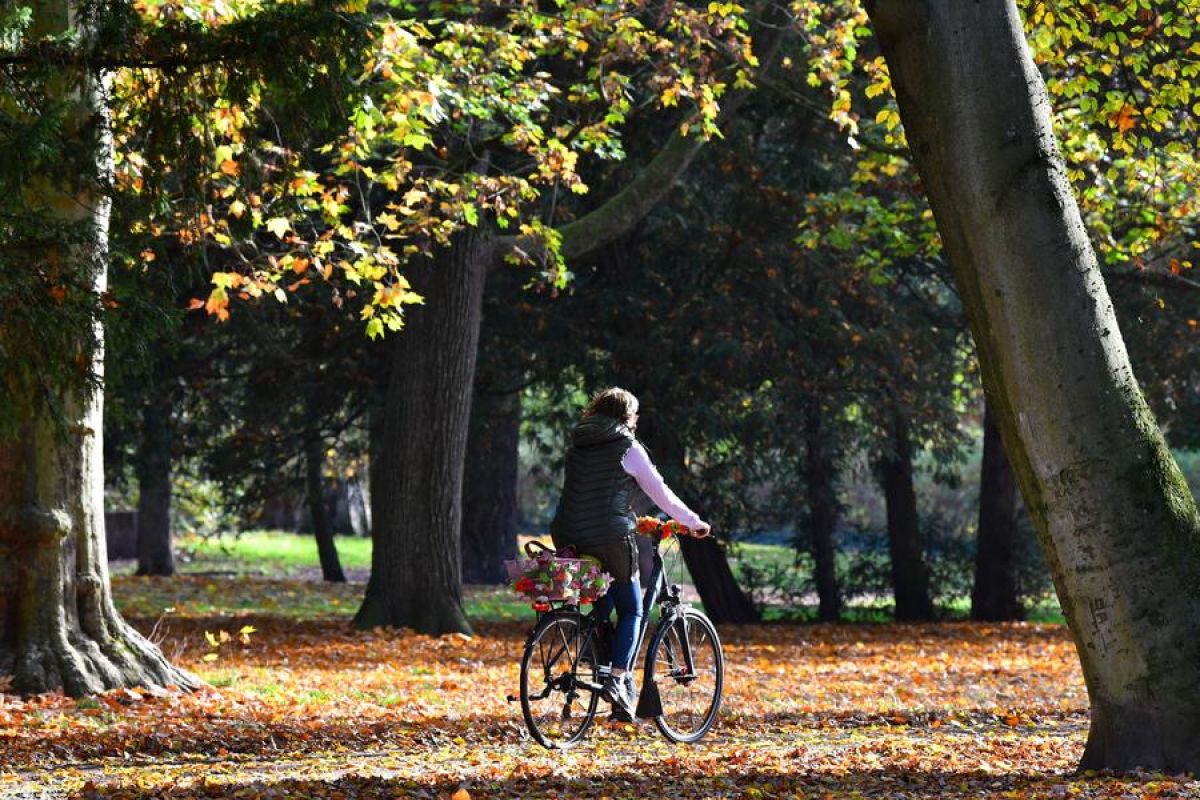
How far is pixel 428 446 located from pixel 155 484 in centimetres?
1010

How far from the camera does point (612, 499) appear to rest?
Answer: 8586 millimetres

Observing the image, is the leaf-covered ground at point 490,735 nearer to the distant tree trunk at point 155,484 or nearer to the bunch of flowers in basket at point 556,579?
the bunch of flowers in basket at point 556,579

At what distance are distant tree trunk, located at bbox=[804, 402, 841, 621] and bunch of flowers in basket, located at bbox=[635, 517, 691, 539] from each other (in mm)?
11713

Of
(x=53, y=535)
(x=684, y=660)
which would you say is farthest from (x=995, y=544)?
(x=53, y=535)

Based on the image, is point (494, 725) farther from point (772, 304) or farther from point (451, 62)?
point (772, 304)

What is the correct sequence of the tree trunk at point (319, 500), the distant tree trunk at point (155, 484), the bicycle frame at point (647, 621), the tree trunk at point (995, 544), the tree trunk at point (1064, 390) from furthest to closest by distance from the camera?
the tree trunk at point (995, 544), the tree trunk at point (319, 500), the distant tree trunk at point (155, 484), the bicycle frame at point (647, 621), the tree trunk at point (1064, 390)

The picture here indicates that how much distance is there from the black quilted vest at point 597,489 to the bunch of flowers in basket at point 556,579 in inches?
6.6

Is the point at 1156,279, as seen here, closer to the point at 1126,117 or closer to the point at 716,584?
the point at 716,584

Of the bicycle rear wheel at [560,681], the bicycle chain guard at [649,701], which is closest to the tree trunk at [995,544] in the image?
the bicycle chain guard at [649,701]

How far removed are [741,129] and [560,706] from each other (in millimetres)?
12326

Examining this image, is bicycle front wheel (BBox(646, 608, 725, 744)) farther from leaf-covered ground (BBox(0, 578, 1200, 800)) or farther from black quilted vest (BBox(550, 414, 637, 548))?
black quilted vest (BBox(550, 414, 637, 548))

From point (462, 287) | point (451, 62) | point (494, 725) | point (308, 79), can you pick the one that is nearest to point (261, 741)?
point (494, 725)

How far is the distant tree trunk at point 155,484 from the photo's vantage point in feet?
72.1

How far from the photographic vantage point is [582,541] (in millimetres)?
8609
